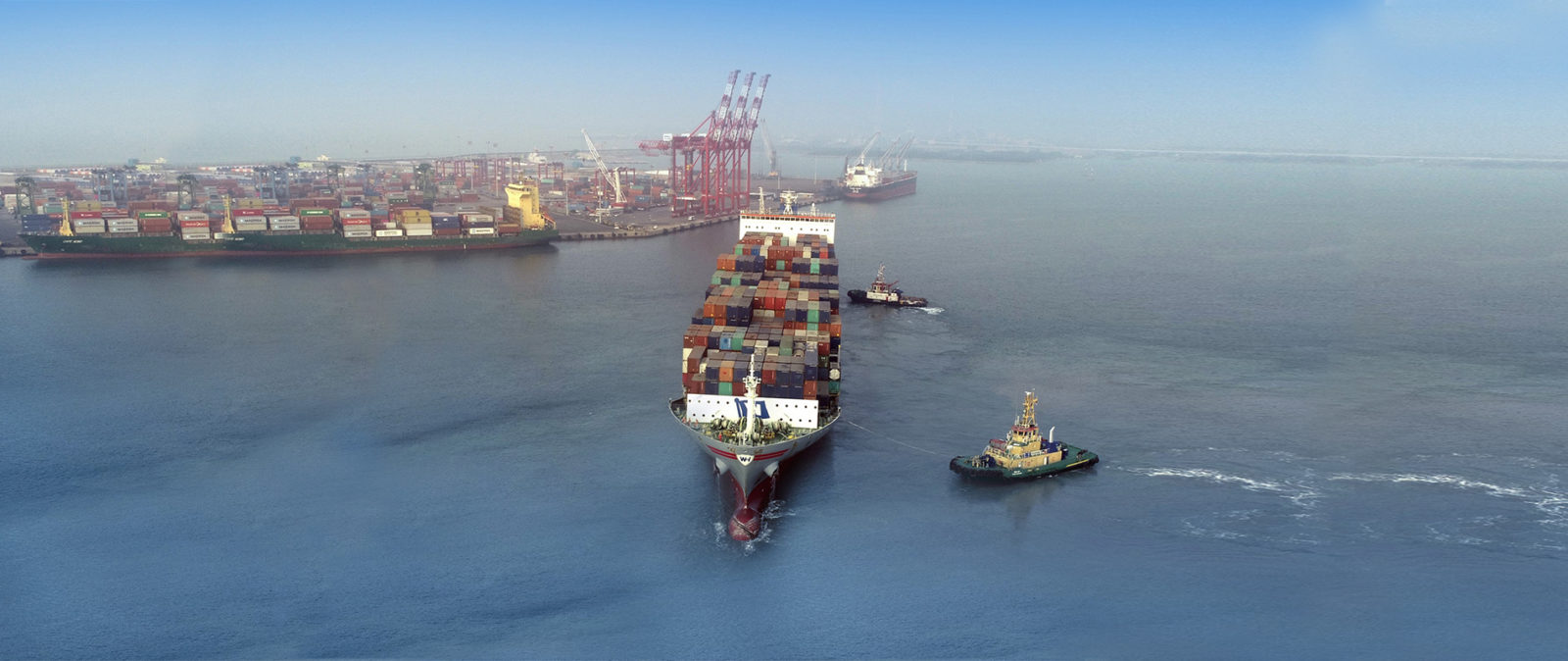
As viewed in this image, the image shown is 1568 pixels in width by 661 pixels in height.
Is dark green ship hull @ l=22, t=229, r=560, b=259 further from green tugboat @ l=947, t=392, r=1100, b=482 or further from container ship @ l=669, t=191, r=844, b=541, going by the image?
green tugboat @ l=947, t=392, r=1100, b=482

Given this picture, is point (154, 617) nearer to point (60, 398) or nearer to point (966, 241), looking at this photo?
point (60, 398)

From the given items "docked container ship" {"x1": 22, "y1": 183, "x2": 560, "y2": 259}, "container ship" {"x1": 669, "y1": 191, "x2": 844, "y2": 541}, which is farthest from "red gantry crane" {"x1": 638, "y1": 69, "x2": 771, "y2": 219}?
"container ship" {"x1": 669, "y1": 191, "x2": 844, "y2": 541}

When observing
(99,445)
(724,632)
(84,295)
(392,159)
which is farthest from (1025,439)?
(392,159)

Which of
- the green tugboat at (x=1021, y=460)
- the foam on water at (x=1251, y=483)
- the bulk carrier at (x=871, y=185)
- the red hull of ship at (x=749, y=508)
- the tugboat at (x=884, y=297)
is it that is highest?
the bulk carrier at (x=871, y=185)

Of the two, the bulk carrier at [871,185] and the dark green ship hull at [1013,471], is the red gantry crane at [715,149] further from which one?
the dark green ship hull at [1013,471]

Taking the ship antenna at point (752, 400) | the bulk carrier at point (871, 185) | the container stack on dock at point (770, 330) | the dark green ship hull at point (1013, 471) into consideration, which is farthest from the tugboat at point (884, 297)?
the bulk carrier at point (871, 185)
